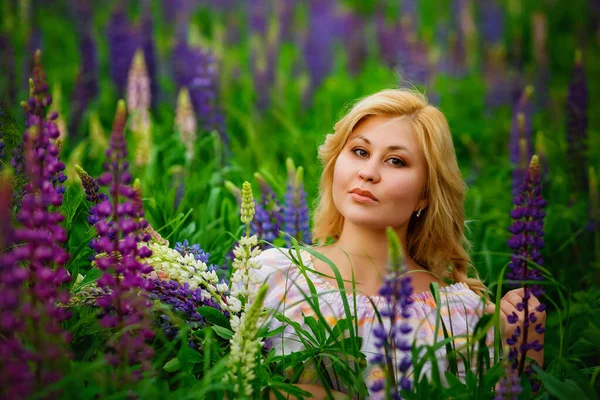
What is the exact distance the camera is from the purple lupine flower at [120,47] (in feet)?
18.4

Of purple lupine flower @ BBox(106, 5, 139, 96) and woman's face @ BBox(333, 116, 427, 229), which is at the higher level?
purple lupine flower @ BBox(106, 5, 139, 96)

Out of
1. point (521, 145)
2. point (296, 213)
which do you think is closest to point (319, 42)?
point (521, 145)

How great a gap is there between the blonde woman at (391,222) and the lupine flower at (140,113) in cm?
165

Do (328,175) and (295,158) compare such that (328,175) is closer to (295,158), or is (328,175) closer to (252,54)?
(295,158)

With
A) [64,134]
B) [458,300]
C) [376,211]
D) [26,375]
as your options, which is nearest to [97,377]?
[26,375]

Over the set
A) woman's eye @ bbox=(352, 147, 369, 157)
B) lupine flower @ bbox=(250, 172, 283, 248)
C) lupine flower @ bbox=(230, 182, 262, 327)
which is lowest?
lupine flower @ bbox=(250, 172, 283, 248)

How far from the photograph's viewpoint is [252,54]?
7.07 m

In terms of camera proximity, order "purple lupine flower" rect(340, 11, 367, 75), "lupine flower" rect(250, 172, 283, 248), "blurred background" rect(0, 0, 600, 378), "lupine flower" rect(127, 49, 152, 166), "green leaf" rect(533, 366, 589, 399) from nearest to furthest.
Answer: "green leaf" rect(533, 366, 589, 399)
"lupine flower" rect(250, 172, 283, 248)
"blurred background" rect(0, 0, 600, 378)
"lupine flower" rect(127, 49, 152, 166)
"purple lupine flower" rect(340, 11, 367, 75)

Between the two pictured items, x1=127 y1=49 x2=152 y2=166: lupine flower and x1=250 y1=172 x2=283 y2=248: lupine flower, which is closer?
x1=250 y1=172 x2=283 y2=248: lupine flower

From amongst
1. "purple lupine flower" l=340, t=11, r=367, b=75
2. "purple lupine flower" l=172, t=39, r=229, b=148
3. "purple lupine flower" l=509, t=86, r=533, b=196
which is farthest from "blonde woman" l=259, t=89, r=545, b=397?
"purple lupine flower" l=340, t=11, r=367, b=75

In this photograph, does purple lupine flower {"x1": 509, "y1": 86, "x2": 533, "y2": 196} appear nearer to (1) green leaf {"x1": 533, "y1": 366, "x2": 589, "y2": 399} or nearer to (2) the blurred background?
(2) the blurred background

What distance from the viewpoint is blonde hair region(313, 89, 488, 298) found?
9.09 feet

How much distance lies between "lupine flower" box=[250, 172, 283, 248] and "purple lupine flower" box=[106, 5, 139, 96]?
105 inches

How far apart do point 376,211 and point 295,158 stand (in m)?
2.35
